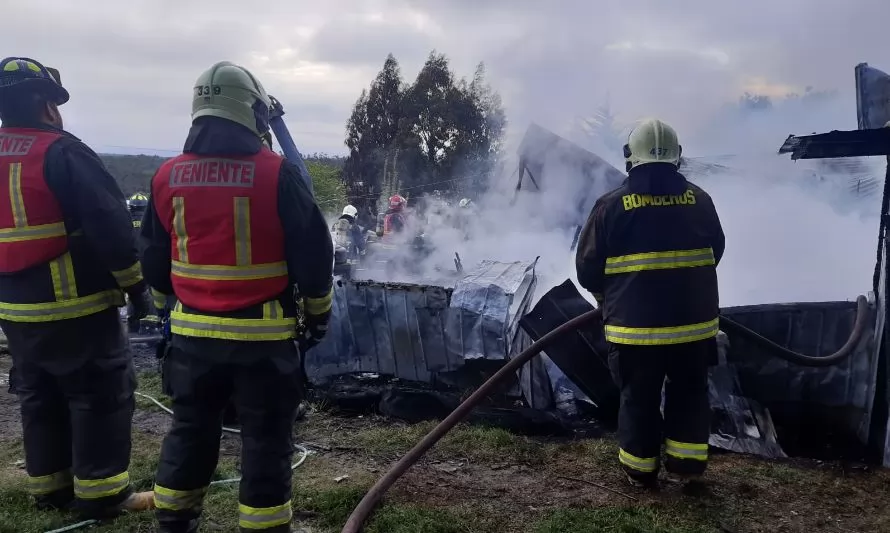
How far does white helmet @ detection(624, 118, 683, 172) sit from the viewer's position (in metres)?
3.46

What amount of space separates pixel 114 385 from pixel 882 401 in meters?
4.65

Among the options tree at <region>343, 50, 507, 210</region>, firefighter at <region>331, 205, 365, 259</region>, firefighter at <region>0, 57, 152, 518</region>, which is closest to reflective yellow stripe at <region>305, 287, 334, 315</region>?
firefighter at <region>0, 57, 152, 518</region>

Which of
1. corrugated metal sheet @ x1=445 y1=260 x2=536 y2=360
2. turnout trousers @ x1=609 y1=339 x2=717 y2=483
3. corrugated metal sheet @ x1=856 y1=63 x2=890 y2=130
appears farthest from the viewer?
corrugated metal sheet @ x1=445 y1=260 x2=536 y2=360

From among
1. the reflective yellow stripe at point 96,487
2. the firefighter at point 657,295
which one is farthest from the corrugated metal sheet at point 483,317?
the reflective yellow stripe at point 96,487

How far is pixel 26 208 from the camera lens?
117 inches

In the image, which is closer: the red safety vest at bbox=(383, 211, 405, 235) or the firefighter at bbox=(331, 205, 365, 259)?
the firefighter at bbox=(331, 205, 365, 259)

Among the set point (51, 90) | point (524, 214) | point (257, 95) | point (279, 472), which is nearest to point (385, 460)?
point (279, 472)

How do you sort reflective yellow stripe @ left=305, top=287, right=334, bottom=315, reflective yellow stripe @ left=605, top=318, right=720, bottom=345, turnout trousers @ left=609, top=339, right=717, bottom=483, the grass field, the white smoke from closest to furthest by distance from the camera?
reflective yellow stripe @ left=305, top=287, right=334, bottom=315 < the grass field < reflective yellow stripe @ left=605, top=318, right=720, bottom=345 < turnout trousers @ left=609, top=339, right=717, bottom=483 < the white smoke

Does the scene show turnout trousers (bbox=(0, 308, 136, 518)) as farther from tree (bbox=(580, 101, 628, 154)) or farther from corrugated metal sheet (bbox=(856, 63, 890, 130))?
tree (bbox=(580, 101, 628, 154))

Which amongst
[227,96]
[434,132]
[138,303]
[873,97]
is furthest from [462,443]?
[434,132]

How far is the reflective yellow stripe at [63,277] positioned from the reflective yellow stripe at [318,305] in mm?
1229

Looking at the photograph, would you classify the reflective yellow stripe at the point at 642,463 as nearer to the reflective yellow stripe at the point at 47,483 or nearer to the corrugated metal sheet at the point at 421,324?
the corrugated metal sheet at the point at 421,324

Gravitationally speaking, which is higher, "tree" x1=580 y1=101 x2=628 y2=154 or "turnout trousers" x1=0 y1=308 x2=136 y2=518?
"tree" x1=580 y1=101 x2=628 y2=154

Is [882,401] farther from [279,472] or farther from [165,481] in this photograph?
[165,481]
